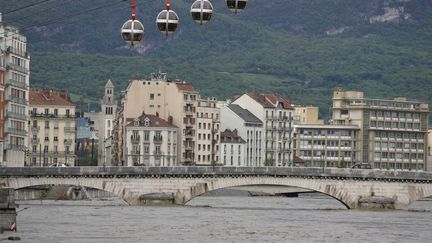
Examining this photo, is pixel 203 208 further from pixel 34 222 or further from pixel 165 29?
pixel 165 29

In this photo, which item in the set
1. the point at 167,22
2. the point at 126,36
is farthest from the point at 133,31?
the point at 167,22

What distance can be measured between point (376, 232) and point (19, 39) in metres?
82.0

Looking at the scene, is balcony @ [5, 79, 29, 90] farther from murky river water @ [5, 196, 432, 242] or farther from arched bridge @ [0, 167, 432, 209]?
arched bridge @ [0, 167, 432, 209]

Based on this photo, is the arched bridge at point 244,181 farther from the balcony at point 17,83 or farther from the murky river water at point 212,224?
the balcony at point 17,83

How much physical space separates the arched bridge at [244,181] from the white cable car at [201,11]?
69783 millimetres

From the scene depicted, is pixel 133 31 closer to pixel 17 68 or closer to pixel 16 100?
pixel 16 100

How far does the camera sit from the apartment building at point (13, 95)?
179m

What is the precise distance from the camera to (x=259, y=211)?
483ft

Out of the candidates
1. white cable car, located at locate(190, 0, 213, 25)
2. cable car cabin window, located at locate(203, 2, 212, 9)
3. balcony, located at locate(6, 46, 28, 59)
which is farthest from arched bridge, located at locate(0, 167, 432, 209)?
cable car cabin window, located at locate(203, 2, 212, 9)

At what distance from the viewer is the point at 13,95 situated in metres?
183

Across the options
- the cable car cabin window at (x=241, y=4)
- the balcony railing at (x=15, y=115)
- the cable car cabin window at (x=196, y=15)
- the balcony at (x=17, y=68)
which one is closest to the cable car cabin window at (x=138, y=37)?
the cable car cabin window at (x=196, y=15)

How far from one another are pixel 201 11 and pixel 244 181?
71.5 m

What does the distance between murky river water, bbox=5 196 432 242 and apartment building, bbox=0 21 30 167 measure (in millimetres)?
28155

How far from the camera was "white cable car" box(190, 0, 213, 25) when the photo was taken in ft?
262
